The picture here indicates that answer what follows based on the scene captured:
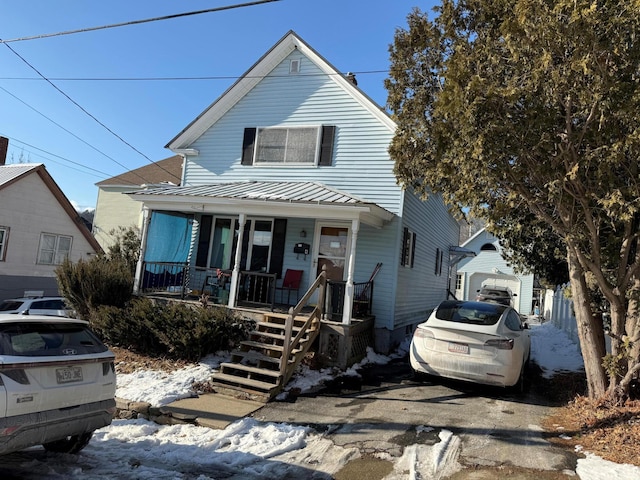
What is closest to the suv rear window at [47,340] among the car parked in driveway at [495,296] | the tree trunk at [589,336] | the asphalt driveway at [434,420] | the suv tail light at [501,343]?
the asphalt driveway at [434,420]

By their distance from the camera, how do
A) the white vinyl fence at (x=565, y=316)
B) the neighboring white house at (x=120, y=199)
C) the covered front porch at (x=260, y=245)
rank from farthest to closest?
the neighboring white house at (x=120, y=199) < the white vinyl fence at (x=565, y=316) < the covered front porch at (x=260, y=245)

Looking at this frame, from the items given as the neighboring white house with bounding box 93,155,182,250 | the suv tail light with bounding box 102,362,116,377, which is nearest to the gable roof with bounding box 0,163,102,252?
the neighboring white house with bounding box 93,155,182,250

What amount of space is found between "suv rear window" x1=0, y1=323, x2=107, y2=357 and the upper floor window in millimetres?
8792

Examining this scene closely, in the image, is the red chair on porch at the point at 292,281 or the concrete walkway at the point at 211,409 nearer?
the concrete walkway at the point at 211,409

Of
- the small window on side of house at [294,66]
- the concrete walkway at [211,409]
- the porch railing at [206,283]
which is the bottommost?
the concrete walkway at [211,409]

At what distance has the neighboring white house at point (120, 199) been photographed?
996 inches

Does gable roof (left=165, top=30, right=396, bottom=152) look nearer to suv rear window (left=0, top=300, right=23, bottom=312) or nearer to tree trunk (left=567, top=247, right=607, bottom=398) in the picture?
tree trunk (left=567, top=247, right=607, bottom=398)

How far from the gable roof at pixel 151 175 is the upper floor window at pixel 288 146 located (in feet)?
41.7

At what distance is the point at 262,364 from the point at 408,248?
6.18 meters

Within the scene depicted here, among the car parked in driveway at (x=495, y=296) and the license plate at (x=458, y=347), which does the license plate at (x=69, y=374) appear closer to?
the license plate at (x=458, y=347)

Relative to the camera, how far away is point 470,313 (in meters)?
8.23

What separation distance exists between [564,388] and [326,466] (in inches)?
219

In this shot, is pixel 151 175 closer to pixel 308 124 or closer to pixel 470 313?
pixel 308 124

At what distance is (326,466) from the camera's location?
4.88 m
